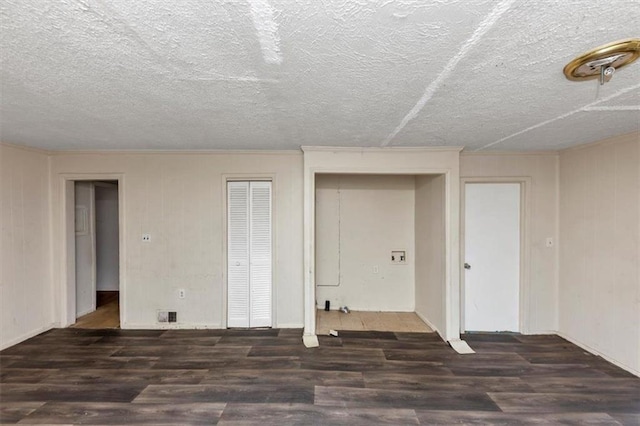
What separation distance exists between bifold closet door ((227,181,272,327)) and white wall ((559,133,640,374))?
3.58 metres

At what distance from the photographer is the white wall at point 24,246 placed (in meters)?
3.18

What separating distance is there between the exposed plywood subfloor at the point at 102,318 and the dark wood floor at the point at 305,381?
1.03 feet

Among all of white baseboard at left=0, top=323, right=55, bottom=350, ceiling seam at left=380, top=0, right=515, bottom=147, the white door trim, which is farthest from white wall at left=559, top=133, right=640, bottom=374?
white baseboard at left=0, top=323, right=55, bottom=350

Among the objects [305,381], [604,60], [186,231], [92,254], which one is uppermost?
[604,60]

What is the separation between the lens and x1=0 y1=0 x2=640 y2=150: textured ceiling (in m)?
1.11

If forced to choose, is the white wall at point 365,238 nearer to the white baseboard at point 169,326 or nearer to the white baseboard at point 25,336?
the white baseboard at point 169,326

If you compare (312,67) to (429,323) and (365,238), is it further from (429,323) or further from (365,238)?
(429,323)

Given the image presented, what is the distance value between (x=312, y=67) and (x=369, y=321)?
3.37 metres

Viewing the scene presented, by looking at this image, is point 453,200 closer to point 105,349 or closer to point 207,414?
point 207,414

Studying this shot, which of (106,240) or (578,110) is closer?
(578,110)

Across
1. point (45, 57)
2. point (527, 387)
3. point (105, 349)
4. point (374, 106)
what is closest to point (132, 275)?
point (105, 349)

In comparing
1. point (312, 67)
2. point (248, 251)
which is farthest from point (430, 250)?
point (312, 67)

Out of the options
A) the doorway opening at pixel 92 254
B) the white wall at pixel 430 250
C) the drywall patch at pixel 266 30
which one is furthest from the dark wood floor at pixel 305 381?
the drywall patch at pixel 266 30

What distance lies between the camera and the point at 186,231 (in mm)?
3730
